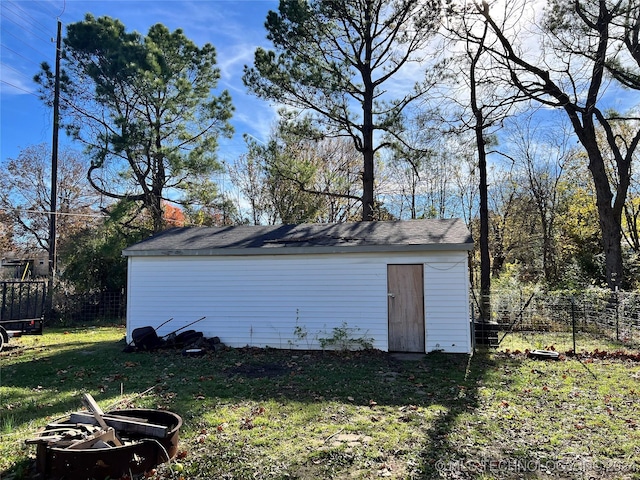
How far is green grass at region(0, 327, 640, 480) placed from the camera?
370 centimetres

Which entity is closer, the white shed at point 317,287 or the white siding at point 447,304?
the white siding at point 447,304

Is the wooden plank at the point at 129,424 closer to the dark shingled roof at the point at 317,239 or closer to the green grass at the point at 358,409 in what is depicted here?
the green grass at the point at 358,409

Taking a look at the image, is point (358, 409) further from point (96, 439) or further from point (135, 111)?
point (135, 111)

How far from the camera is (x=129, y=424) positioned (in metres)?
3.80

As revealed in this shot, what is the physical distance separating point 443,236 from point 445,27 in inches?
336

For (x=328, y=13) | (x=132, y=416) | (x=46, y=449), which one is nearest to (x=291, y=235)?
(x=132, y=416)

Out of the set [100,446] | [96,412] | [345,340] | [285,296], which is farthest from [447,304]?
[100,446]

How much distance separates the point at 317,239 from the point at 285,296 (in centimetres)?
156

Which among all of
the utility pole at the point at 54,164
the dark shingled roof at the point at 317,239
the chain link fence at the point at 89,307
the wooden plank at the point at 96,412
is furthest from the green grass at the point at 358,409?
the utility pole at the point at 54,164

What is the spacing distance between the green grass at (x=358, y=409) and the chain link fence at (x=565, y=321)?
5.63 ft

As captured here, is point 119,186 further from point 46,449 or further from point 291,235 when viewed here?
point 46,449

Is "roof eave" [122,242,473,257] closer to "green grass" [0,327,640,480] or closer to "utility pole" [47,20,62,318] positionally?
"green grass" [0,327,640,480]

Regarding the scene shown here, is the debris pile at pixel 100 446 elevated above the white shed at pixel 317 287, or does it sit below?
below

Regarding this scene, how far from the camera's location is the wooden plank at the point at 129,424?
369 centimetres
